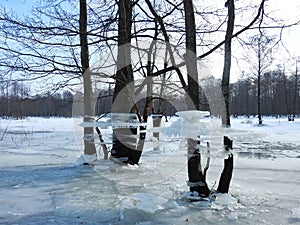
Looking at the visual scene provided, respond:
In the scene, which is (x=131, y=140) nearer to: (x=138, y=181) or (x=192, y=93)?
(x=138, y=181)

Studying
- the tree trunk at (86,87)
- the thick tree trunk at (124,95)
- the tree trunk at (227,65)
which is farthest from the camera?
the tree trunk at (86,87)

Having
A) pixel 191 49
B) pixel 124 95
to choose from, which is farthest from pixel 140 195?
pixel 124 95

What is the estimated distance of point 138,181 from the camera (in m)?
4.51

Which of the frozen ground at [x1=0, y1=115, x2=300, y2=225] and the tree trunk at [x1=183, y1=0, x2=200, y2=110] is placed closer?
the frozen ground at [x1=0, y1=115, x2=300, y2=225]

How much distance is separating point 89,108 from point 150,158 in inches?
87.8

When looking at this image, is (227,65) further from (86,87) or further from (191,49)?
(86,87)

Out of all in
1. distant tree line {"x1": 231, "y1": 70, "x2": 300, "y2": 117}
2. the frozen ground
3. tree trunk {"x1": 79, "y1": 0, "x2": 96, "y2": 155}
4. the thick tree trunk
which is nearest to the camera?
the frozen ground

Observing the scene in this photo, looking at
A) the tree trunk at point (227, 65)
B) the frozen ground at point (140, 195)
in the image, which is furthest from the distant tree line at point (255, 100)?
the tree trunk at point (227, 65)

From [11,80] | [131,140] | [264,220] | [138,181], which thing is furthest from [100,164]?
[264,220]

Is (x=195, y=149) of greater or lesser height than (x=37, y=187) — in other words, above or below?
above

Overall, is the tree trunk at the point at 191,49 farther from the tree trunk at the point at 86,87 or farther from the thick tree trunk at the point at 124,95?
the tree trunk at the point at 86,87

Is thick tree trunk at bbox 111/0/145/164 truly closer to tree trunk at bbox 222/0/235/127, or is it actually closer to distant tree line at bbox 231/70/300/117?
tree trunk at bbox 222/0/235/127

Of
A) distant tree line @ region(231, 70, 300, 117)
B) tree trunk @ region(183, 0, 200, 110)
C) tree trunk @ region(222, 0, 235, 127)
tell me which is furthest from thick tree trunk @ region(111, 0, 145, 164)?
distant tree line @ region(231, 70, 300, 117)

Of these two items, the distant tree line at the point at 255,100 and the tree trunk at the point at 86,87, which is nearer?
the tree trunk at the point at 86,87
